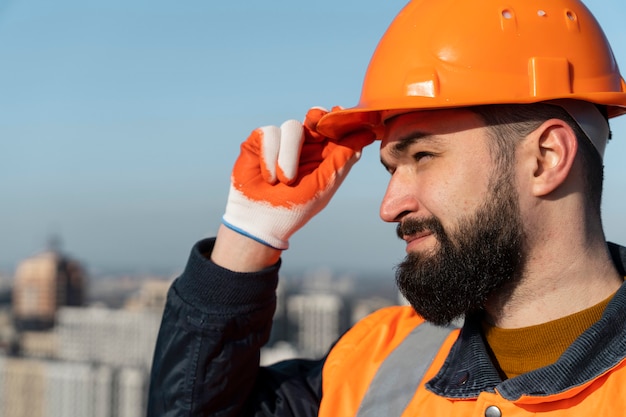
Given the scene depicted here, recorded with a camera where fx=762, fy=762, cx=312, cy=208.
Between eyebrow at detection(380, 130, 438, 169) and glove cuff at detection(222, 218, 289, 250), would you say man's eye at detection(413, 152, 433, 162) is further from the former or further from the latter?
glove cuff at detection(222, 218, 289, 250)

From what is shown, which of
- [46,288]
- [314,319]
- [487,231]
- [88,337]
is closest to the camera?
[487,231]

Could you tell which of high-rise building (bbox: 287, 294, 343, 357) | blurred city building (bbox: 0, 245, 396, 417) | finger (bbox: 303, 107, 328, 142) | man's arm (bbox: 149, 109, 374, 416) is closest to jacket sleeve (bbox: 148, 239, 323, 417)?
man's arm (bbox: 149, 109, 374, 416)

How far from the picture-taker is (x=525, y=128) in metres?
2.17

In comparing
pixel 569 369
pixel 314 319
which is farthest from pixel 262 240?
pixel 314 319

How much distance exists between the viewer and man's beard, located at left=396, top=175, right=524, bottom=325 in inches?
83.6

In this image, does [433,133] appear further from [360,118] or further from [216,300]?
[216,300]

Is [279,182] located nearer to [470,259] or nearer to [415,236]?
[415,236]

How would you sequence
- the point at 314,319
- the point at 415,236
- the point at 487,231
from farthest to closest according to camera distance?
the point at 314,319, the point at 415,236, the point at 487,231

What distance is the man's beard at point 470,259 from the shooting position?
6.97 ft

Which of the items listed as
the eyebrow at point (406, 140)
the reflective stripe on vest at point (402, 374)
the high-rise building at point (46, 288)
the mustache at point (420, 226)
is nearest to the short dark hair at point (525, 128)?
the eyebrow at point (406, 140)

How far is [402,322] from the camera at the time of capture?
8.75 ft

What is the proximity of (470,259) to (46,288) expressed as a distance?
95265 mm

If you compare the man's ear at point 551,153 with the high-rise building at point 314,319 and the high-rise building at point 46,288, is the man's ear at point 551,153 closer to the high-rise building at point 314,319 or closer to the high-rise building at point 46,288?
the high-rise building at point 314,319

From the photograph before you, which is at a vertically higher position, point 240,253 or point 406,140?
point 406,140
